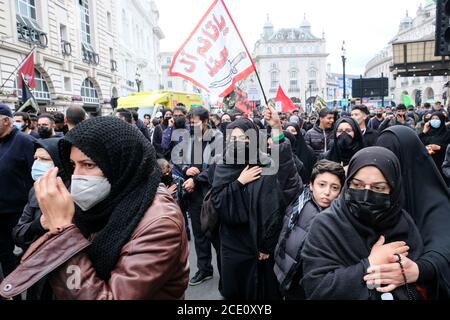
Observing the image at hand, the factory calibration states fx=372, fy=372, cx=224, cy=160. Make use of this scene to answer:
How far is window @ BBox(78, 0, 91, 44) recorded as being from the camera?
28062 millimetres

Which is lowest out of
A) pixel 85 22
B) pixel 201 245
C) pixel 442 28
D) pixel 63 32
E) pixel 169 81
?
pixel 201 245

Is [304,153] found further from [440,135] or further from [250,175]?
[440,135]

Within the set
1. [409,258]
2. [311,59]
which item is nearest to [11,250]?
[409,258]

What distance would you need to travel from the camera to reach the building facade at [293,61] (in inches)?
3969

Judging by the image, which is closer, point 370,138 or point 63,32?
point 370,138

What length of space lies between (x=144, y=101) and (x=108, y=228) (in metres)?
15.3

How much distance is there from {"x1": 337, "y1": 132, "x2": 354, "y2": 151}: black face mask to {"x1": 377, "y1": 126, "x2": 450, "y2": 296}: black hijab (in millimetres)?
2088

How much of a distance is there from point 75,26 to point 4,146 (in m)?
24.9

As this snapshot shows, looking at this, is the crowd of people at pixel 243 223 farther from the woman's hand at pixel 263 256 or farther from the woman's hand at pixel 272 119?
the woman's hand at pixel 272 119

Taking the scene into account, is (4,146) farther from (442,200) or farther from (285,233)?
(442,200)

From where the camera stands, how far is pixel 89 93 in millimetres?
29109

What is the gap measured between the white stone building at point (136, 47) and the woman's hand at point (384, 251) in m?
29.2

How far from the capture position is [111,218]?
5.05 feet

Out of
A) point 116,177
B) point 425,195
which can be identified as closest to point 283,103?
point 425,195
